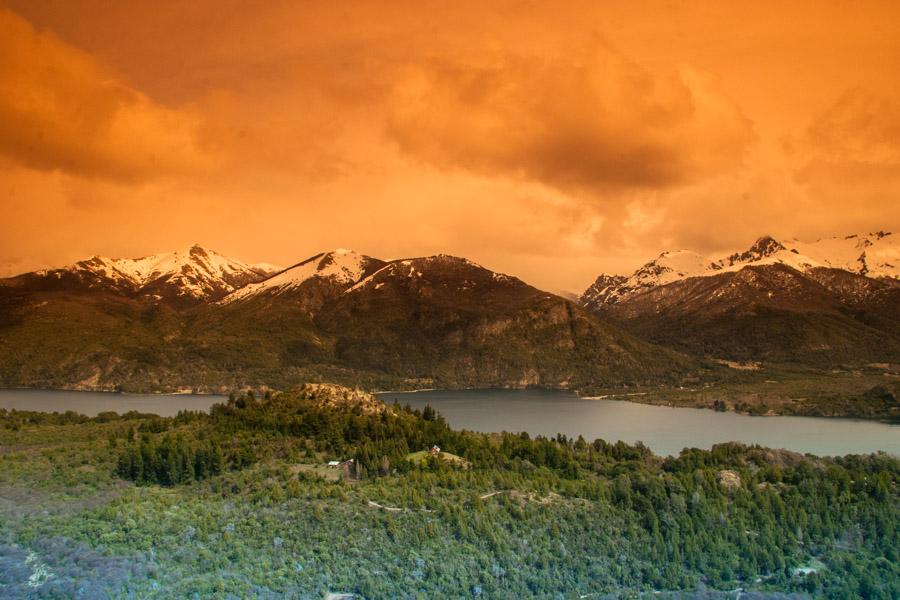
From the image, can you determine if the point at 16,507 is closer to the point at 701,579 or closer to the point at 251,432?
the point at 251,432

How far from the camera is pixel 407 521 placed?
8044 cm

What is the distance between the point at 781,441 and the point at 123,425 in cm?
12554

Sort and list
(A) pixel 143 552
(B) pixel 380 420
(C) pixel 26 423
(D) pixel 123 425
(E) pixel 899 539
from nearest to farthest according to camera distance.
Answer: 1. (A) pixel 143 552
2. (E) pixel 899 539
3. (B) pixel 380 420
4. (D) pixel 123 425
5. (C) pixel 26 423

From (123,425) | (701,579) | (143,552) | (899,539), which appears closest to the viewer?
(143,552)

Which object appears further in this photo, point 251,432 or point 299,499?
point 251,432

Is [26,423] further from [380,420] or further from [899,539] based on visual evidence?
[899,539]

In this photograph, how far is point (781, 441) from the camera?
171m

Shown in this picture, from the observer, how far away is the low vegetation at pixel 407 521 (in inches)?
2758

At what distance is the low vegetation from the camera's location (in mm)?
70062

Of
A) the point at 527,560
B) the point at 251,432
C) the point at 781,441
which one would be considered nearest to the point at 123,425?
the point at 251,432

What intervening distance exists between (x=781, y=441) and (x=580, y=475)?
269 ft

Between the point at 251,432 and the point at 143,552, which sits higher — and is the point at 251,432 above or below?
above

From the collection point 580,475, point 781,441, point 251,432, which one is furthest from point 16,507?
point 781,441

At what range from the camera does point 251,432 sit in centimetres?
11031
